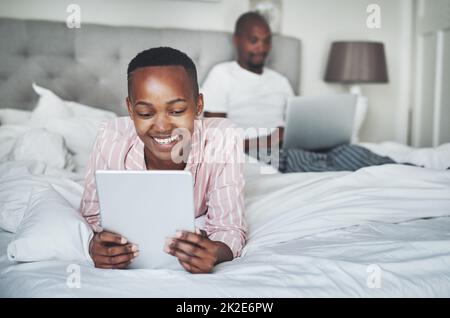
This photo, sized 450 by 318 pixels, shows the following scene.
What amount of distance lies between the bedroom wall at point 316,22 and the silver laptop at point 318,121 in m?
1.14

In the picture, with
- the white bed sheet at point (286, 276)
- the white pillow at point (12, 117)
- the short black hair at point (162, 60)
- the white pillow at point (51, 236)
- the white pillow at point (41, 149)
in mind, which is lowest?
the white bed sheet at point (286, 276)

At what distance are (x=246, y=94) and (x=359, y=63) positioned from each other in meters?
0.71

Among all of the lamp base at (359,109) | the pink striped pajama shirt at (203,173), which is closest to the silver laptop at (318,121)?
the pink striped pajama shirt at (203,173)

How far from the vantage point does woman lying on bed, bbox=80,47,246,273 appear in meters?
0.85

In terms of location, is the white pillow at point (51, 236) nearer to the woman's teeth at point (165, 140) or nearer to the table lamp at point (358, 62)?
the woman's teeth at point (165, 140)

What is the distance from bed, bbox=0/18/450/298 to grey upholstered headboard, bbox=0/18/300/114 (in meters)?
0.19

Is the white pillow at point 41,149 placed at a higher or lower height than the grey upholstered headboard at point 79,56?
lower

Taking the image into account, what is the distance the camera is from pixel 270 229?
112 cm

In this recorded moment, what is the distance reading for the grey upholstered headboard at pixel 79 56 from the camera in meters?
2.23

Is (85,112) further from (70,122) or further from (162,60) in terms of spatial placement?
(162,60)

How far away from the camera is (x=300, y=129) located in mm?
1789

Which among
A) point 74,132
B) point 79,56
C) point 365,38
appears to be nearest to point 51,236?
point 74,132

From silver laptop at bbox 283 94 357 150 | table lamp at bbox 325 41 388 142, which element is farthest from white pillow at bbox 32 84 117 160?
table lamp at bbox 325 41 388 142
